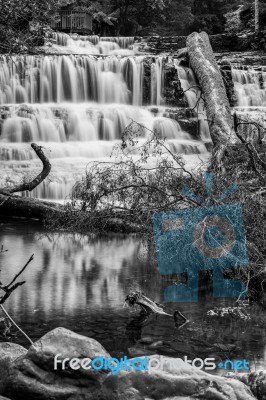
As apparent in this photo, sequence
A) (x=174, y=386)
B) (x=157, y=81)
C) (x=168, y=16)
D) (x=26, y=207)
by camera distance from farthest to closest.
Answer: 1. (x=168, y=16)
2. (x=157, y=81)
3. (x=26, y=207)
4. (x=174, y=386)

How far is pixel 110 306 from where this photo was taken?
9.91m

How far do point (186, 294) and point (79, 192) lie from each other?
8.39 feet

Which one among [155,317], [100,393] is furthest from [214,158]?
[100,393]

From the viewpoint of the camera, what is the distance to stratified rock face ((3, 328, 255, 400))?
6.23m

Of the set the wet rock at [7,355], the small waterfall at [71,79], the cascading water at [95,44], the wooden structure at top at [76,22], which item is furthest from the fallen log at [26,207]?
the wooden structure at top at [76,22]

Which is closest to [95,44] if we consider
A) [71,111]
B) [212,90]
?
[71,111]

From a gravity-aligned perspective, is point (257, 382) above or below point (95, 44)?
below

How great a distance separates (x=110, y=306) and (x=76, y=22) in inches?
1268

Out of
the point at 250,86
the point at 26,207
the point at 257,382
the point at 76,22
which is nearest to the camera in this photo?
the point at 257,382

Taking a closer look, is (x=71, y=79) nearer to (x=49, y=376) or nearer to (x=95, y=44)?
(x=95, y=44)

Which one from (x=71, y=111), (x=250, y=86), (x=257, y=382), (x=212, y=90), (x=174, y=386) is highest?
(x=250, y=86)

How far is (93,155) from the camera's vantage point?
2158cm

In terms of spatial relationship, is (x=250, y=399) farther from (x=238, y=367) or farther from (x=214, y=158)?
(x=214, y=158)

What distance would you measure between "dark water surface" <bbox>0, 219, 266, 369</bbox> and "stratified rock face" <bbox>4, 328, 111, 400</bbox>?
4.40 feet
